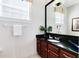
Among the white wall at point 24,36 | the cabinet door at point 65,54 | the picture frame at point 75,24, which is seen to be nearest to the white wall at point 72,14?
the picture frame at point 75,24

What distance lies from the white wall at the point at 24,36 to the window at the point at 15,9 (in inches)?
6.4

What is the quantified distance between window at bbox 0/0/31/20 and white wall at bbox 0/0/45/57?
16 centimetres

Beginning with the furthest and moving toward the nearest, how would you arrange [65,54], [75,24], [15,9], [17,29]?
[15,9]
[17,29]
[75,24]
[65,54]

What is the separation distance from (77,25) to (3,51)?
76.0 inches

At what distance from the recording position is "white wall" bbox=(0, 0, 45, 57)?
2312 mm

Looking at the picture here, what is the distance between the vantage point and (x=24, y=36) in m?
2.66

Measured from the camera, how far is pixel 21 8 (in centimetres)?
268

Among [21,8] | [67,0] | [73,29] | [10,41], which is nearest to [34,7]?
[21,8]

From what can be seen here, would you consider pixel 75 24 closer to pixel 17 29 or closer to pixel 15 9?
pixel 17 29

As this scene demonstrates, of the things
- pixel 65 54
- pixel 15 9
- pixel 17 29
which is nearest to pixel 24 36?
pixel 17 29

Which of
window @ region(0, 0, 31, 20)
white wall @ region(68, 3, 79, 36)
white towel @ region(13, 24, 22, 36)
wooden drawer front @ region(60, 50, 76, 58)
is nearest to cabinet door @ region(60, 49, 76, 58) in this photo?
wooden drawer front @ region(60, 50, 76, 58)

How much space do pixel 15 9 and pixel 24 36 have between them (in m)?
0.85

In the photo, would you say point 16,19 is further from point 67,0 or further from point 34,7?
point 67,0

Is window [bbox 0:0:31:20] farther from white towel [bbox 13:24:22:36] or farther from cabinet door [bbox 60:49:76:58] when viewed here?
cabinet door [bbox 60:49:76:58]
